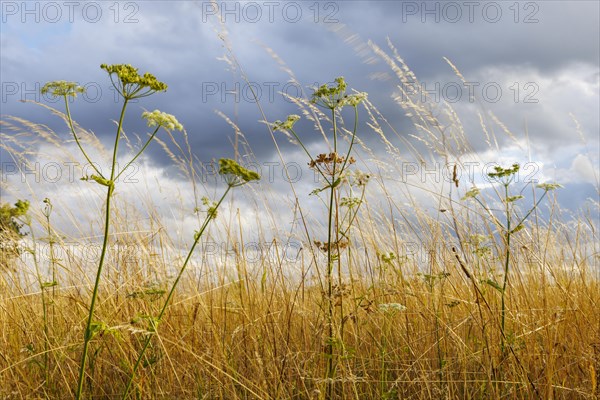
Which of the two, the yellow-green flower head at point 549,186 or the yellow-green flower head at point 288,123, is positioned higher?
the yellow-green flower head at point 288,123

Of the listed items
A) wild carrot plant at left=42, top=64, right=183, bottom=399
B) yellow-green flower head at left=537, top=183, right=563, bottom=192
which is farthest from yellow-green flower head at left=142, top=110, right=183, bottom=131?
yellow-green flower head at left=537, top=183, right=563, bottom=192

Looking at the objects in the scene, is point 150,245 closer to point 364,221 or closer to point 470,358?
point 364,221

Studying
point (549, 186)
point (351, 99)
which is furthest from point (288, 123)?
point (549, 186)

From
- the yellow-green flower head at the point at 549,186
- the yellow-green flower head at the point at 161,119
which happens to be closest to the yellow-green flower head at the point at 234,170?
the yellow-green flower head at the point at 161,119

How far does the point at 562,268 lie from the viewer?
3.76 m

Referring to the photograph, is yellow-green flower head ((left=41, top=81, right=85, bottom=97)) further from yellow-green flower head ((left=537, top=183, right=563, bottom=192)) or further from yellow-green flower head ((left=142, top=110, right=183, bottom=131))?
yellow-green flower head ((left=537, top=183, right=563, bottom=192))

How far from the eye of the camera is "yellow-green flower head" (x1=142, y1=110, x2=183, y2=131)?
71.9 inches

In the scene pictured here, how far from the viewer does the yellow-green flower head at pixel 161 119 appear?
5.99ft

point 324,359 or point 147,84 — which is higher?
point 147,84

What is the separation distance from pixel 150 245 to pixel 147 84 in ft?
7.13

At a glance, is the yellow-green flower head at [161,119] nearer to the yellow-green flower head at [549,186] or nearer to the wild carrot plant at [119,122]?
the wild carrot plant at [119,122]

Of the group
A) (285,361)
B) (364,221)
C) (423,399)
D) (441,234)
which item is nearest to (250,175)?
(285,361)

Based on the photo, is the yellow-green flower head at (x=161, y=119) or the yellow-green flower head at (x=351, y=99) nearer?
the yellow-green flower head at (x=161, y=119)

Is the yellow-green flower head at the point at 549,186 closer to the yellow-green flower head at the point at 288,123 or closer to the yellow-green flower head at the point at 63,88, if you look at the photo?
the yellow-green flower head at the point at 288,123
